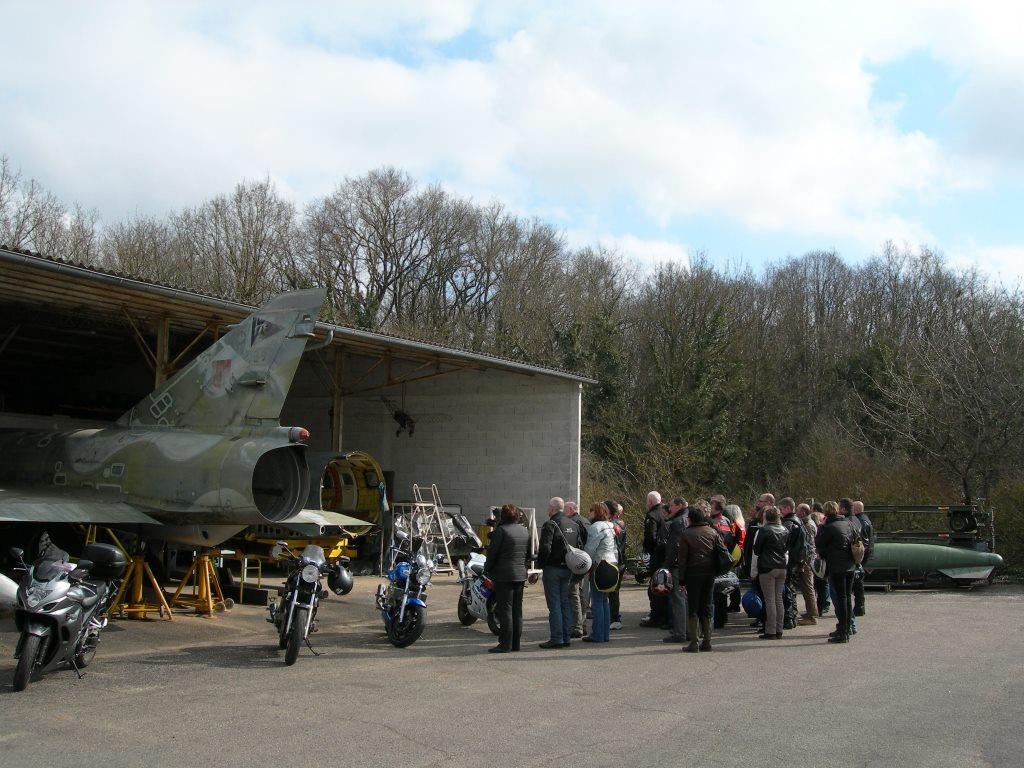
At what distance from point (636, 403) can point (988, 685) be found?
27901 mm

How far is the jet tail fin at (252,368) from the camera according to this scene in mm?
10828

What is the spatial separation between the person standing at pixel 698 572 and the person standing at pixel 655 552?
1.71 m

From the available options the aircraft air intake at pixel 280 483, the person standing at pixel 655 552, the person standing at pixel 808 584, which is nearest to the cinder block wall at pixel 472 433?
the person standing at pixel 655 552

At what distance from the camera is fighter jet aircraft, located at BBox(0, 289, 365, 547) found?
10.5 metres

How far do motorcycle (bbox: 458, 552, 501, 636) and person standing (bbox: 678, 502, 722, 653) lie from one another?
200 centimetres

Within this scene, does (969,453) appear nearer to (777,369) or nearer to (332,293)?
(777,369)

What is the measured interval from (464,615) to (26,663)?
206 inches

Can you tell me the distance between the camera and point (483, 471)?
21359mm

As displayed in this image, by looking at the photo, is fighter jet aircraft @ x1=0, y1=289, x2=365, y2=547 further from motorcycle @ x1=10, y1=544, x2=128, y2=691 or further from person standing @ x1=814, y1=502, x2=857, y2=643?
person standing @ x1=814, y1=502, x2=857, y2=643

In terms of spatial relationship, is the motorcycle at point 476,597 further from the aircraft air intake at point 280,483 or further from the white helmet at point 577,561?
the aircraft air intake at point 280,483

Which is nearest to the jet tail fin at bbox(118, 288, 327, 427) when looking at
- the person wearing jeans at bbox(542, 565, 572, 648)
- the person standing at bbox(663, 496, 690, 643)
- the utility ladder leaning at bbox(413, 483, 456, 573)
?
the person wearing jeans at bbox(542, 565, 572, 648)

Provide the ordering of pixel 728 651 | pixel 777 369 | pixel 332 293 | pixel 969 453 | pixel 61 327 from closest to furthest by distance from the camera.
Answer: pixel 728 651
pixel 61 327
pixel 969 453
pixel 332 293
pixel 777 369

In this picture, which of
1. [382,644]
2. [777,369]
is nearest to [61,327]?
[382,644]

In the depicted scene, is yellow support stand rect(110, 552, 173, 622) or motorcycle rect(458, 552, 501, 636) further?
yellow support stand rect(110, 552, 173, 622)
